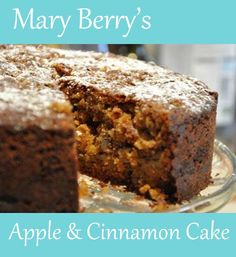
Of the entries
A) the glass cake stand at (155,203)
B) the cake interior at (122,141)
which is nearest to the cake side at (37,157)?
the glass cake stand at (155,203)

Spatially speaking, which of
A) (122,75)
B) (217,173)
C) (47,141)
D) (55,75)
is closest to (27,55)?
(55,75)

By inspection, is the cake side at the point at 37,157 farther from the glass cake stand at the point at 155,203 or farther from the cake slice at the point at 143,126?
the cake slice at the point at 143,126

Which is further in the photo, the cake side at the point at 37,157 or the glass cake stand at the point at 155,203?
the glass cake stand at the point at 155,203

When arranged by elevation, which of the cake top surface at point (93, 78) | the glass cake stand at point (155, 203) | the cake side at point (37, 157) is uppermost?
the cake top surface at point (93, 78)

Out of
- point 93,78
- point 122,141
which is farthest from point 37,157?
point 93,78

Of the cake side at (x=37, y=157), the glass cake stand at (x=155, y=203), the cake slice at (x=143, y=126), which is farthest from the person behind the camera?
the cake slice at (x=143, y=126)

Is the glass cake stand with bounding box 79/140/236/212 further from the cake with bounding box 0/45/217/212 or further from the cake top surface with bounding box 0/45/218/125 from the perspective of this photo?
the cake top surface with bounding box 0/45/218/125

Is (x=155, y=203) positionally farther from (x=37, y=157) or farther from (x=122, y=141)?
(x=37, y=157)
